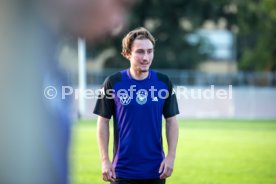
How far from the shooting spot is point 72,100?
2223mm

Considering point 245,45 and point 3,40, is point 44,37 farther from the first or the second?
point 245,45

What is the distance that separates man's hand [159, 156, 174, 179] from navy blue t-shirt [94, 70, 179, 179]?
1.6 inches

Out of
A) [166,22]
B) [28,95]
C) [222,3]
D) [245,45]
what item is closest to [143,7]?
[166,22]

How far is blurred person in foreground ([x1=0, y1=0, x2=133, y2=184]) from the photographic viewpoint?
185cm

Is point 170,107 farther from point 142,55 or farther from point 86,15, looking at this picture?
point 86,15

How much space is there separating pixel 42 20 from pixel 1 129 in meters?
0.38

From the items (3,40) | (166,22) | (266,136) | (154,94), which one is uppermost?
(166,22)

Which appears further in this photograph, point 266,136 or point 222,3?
point 222,3

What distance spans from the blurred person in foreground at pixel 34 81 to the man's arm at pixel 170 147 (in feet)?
8.71

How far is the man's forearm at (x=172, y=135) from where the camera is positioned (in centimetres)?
473

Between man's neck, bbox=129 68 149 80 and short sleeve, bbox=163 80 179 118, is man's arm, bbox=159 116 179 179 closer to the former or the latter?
short sleeve, bbox=163 80 179 118

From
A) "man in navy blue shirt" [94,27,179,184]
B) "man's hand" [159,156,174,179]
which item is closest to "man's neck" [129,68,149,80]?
"man in navy blue shirt" [94,27,179,184]

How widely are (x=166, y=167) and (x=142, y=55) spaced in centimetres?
86

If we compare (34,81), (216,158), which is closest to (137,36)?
(34,81)
